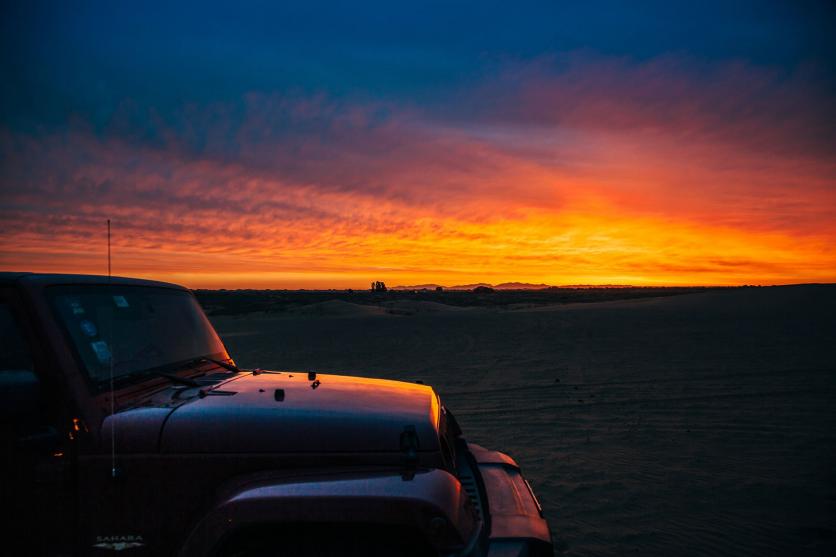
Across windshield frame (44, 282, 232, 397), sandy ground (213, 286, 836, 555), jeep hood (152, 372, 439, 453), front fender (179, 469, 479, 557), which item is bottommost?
sandy ground (213, 286, 836, 555)

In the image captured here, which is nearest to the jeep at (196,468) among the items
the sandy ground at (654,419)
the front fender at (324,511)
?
the front fender at (324,511)

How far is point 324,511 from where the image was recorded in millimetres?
2021

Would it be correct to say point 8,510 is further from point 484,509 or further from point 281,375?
point 484,509

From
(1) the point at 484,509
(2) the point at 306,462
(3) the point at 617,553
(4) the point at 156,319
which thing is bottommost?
(3) the point at 617,553

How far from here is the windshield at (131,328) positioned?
8.10ft

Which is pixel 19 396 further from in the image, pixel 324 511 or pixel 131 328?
pixel 324 511

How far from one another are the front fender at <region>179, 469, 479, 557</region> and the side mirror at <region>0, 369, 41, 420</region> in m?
0.86

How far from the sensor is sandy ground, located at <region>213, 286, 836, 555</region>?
4.45 m

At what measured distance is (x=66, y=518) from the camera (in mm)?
2156

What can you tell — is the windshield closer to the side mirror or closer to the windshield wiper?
the windshield wiper

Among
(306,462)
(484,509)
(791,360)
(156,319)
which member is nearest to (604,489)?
(484,509)

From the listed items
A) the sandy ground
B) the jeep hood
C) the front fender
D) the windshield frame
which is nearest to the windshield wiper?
the windshield frame

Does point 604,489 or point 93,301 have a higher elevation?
point 93,301

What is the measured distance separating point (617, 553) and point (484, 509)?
1974 millimetres
